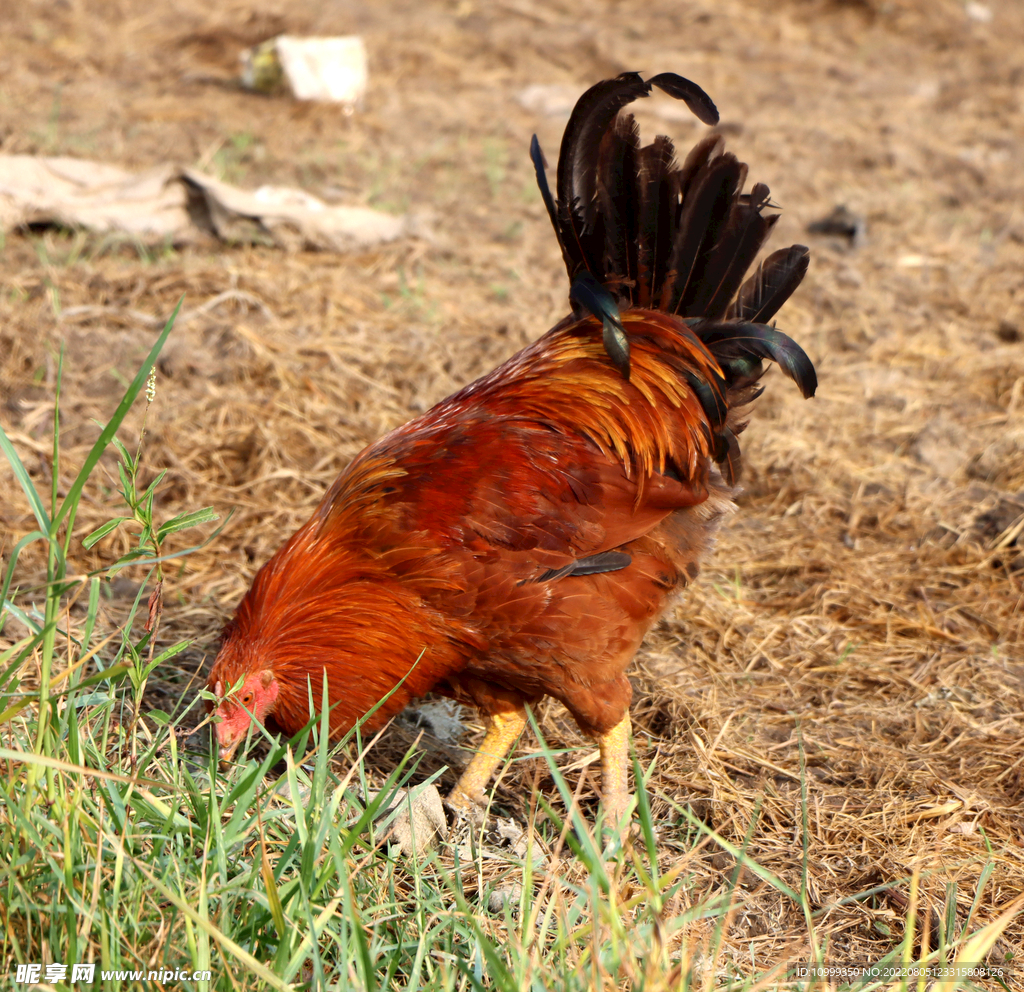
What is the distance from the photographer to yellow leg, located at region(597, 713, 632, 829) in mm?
2912

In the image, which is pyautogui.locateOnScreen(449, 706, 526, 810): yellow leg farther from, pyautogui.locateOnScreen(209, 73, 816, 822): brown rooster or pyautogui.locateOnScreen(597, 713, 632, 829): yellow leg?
pyautogui.locateOnScreen(597, 713, 632, 829): yellow leg

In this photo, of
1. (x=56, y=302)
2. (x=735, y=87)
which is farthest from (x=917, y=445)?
(x=735, y=87)

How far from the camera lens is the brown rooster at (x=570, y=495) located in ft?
8.77

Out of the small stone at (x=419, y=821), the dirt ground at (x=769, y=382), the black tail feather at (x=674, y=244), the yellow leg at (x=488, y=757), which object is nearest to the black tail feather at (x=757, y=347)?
the black tail feather at (x=674, y=244)

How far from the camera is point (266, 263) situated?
19.1ft

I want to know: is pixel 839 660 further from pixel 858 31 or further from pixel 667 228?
pixel 858 31

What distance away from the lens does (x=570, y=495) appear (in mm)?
2811

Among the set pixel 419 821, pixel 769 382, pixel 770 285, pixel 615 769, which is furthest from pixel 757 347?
pixel 769 382

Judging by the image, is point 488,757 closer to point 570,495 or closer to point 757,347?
point 570,495

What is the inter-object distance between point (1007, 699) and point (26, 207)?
19.3 feet

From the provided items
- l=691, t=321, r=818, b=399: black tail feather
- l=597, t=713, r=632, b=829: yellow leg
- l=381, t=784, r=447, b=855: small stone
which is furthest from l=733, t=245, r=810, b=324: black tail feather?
l=381, t=784, r=447, b=855: small stone

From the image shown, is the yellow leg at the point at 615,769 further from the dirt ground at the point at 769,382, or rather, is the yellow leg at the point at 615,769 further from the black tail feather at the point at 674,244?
the black tail feather at the point at 674,244

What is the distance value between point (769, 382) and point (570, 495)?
9.86ft

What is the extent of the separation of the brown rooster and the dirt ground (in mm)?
597
